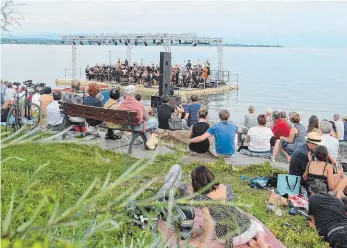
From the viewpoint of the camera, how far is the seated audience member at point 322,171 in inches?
244

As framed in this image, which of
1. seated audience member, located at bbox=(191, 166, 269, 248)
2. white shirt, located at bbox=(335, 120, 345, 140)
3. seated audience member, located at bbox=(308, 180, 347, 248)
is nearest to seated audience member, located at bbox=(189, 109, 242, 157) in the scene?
seated audience member, located at bbox=(308, 180, 347, 248)

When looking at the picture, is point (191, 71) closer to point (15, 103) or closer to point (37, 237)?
point (15, 103)

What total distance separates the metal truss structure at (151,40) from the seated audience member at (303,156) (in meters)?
27.8

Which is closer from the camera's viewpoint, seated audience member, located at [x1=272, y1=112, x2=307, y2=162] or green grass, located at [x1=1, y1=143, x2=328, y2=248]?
green grass, located at [x1=1, y1=143, x2=328, y2=248]

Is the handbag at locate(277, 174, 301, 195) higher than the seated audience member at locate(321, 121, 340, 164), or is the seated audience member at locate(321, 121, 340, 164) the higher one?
the seated audience member at locate(321, 121, 340, 164)

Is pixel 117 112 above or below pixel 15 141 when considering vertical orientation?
below

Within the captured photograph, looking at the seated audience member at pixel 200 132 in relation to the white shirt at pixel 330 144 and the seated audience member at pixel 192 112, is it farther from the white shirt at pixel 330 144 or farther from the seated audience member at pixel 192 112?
the seated audience member at pixel 192 112

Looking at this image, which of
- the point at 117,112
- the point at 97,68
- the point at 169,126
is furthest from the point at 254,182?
the point at 97,68

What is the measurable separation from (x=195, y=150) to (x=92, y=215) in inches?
277

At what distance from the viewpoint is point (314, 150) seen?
643cm

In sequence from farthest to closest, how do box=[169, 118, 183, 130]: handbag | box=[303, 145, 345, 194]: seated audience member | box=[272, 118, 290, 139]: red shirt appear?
box=[169, 118, 183, 130]: handbag
box=[272, 118, 290, 139]: red shirt
box=[303, 145, 345, 194]: seated audience member

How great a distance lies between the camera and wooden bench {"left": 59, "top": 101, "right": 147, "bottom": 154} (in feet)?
25.8

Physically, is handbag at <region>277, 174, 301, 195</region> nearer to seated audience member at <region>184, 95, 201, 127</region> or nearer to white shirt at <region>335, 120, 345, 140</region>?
seated audience member at <region>184, 95, 201, 127</region>

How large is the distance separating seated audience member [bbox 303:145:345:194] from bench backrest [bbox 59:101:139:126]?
112 inches
